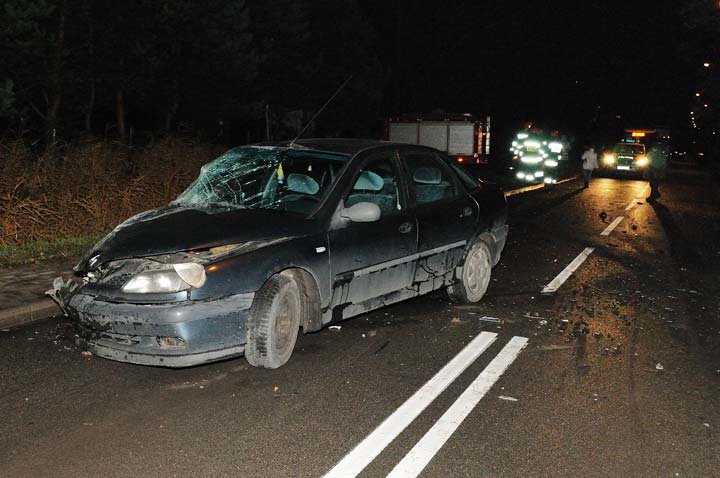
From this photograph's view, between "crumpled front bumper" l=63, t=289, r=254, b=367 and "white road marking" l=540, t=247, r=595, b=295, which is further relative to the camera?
"white road marking" l=540, t=247, r=595, b=295

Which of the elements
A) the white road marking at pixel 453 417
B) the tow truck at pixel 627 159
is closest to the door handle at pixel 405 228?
the white road marking at pixel 453 417

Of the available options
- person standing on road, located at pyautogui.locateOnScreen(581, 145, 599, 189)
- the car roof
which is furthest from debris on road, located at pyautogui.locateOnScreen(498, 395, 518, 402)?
person standing on road, located at pyautogui.locateOnScreen(581, 145, 599, 189)

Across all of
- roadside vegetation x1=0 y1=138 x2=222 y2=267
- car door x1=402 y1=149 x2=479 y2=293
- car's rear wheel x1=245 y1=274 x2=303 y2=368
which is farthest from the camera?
roadside vegetation x1=0 y1=138 x2=222 y2=267

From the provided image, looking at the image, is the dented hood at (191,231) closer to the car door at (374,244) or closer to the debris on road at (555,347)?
the car door at (374,244)

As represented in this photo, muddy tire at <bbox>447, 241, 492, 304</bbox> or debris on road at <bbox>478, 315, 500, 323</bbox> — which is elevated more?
muddy tire at <bbox>447, 241, 492, 304</bbox>

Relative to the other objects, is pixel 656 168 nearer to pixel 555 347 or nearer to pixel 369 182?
pixel 555 347

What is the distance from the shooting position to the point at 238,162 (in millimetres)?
6762

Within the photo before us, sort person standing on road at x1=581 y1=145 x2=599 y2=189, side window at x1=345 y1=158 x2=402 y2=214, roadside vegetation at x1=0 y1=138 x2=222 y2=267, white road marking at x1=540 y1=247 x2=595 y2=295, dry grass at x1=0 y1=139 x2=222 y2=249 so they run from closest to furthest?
1. side window at x1=345 y1=158 x2=402 y2=214
2. white road marking at x1=540 y1=247 x2=595 y2=295
3. roadside vegetation at x1=0 y1=138 x2=222 y2=267
4. dry grass at x1=0 y1=139 x2=222 y2=249
5. person standing on road at x1=581 y1=145 x2=599 y2=189

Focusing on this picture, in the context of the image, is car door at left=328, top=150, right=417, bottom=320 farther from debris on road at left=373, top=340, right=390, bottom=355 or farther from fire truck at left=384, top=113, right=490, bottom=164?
fire truck at left=384, top=113, right=490, bottom=164

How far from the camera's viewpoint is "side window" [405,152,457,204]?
6.96 metres

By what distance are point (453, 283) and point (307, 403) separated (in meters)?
2.95

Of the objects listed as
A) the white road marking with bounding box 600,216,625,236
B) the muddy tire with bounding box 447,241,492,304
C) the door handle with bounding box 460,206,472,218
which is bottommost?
the white road marking with bounding box 600,216,625,236

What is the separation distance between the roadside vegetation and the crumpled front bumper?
4582 millimetres

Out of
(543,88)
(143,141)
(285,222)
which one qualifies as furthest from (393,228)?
(543,88)
